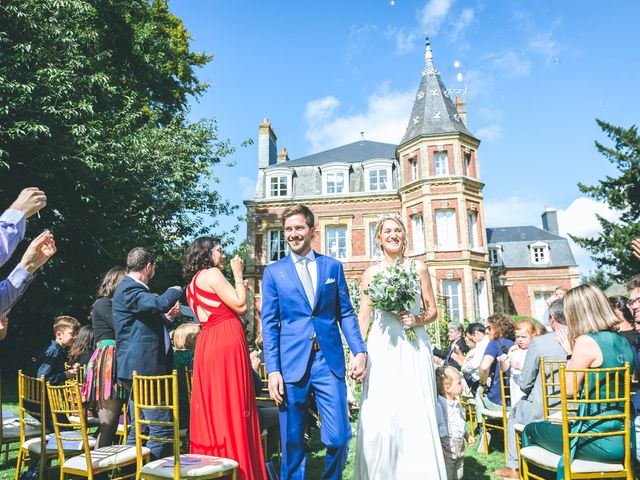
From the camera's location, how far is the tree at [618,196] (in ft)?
68.4

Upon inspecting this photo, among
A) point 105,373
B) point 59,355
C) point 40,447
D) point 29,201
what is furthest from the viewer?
point 59,355

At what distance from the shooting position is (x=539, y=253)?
3069 centimetres

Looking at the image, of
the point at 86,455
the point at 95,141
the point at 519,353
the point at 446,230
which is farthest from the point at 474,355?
the point at 446,230

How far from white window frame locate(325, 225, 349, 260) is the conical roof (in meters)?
→ 6.27

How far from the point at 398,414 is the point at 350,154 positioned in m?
26.5

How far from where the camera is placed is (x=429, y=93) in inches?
1022

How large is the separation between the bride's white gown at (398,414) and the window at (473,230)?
68.1ft

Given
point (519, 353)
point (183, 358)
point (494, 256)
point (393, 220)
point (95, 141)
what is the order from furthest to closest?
1. point (494, 256)
2. point (95, 141)
3. point (519, 353)
4. point (183, 358)
5. point (393, 220)

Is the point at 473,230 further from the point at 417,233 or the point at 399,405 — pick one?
the point at 399,405

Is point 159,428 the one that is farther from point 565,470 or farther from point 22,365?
point 22,365

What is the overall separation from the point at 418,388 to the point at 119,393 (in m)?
2.77

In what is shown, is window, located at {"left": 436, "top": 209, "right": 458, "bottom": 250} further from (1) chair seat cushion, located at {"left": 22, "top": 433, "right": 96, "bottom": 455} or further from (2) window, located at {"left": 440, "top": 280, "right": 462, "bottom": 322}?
(1) chair seat cushion, located at {"left": 22, "top": 433, "right": 96, "bottom": 455}

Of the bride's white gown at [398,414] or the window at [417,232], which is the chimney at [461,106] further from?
the bride's white gown at [398,414]

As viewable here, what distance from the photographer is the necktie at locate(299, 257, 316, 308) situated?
129 inches
